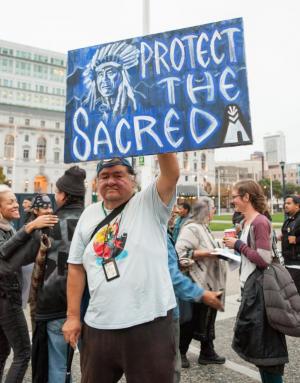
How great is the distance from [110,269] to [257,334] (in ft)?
5.18

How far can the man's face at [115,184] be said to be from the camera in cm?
225

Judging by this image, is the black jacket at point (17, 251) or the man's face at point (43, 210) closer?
the black jacket at point (17, 251)

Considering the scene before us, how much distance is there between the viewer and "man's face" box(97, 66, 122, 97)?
7.84ft

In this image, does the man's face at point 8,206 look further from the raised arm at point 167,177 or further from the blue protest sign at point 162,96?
the raised arm at point 167,177

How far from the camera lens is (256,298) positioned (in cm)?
299

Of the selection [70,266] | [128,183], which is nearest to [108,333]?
[70,266]

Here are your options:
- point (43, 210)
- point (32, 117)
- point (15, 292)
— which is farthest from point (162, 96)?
point (32, 117)

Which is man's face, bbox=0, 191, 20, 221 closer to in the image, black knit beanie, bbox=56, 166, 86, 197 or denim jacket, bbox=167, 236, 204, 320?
black knit beanie, bbox=56, 166, 86, 197

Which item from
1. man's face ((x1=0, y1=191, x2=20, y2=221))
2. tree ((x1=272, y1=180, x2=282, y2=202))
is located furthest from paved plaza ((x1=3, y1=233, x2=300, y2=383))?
tree ((x1=272, y1=180, x2=282, y2=202))

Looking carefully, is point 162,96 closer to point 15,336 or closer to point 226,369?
point 15,336

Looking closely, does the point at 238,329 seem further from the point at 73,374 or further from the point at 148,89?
the point at 148,89

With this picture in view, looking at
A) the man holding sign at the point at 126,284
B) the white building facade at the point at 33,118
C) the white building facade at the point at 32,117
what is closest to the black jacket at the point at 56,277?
the man holding sign at the point at 126,284

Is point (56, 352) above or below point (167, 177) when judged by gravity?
below

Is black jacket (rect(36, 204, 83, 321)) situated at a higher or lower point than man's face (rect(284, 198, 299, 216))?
lower
